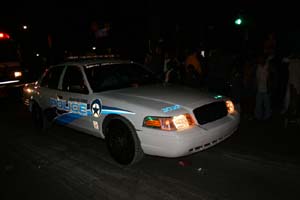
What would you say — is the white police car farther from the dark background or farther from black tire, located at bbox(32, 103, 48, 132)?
the dark background

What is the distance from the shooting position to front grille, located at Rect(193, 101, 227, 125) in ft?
14.1

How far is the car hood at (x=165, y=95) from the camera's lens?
4.43m

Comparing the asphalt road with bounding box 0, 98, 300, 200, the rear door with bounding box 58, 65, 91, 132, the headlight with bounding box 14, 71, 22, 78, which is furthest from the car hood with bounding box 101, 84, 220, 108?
the headlight with bounding box 14, 71, 22, 78

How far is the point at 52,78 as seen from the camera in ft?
21.1

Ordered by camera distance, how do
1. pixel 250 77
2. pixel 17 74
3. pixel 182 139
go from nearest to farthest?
pixel 182 139, pixel 250 77, pixel 17 74

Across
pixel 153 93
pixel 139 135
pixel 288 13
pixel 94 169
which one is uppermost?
pixel 288 13

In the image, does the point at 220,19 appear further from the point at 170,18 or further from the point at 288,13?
the point at 288,13

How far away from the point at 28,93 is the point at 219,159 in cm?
499

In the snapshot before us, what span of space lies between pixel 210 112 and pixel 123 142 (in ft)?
4.69

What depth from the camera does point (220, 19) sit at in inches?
837

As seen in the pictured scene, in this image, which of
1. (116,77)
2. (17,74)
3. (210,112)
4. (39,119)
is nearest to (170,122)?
(210,112)

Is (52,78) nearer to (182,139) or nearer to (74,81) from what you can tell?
(74,81)

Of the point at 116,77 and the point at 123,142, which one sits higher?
the point at 116,77

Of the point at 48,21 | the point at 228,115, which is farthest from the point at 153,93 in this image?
the point at 48,21
